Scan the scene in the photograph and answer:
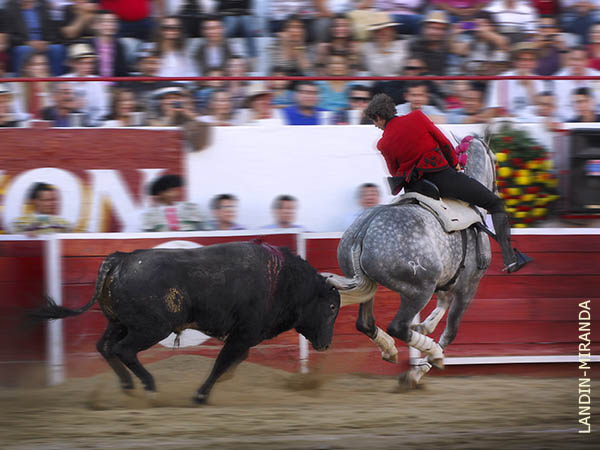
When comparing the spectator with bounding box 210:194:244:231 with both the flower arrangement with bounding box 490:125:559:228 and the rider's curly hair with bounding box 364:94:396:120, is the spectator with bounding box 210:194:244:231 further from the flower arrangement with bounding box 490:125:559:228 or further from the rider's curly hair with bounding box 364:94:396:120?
the flower arrangement with bounding box 490:125:559:228

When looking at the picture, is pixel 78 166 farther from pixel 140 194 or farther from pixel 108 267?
pixel 108 267

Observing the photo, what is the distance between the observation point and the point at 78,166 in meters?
7.07

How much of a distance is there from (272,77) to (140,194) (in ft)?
4.64

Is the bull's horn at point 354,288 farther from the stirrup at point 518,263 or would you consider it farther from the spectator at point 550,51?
the spectator at point 550,51

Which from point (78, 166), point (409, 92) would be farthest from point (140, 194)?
point (409, 92)

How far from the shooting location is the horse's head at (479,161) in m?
6.18

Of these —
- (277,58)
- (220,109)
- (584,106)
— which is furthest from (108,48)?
(584,106)

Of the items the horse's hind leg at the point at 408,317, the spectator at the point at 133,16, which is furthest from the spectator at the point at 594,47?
the spectator at the point at 133,16

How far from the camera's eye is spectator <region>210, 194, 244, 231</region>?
23.2ft

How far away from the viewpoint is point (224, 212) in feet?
23.2

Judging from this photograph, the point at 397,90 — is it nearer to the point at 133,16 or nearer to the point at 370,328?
the point at 370,328

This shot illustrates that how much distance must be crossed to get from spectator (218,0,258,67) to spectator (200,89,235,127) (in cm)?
61

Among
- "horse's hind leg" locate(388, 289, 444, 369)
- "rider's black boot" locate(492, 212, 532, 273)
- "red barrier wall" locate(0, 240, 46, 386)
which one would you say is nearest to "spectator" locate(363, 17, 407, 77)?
"rider's black boot" locate(492, 212, 532, 273)

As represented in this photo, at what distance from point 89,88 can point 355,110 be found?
84.1 inches
